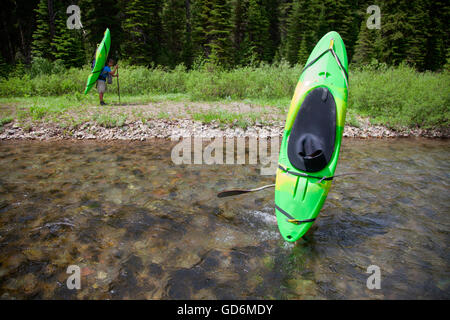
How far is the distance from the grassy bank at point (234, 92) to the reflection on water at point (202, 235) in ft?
14.1

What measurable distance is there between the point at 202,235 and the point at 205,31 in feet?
82.7

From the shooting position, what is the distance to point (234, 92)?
1280 centimetres

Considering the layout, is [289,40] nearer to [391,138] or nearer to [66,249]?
[391,138]

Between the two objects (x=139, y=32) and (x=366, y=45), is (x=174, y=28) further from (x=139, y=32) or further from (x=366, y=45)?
(x=366, y=45)

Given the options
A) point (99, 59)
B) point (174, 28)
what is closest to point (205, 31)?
point (174, 28)

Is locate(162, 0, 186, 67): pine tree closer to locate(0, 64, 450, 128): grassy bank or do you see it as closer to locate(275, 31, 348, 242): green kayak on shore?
locate(0, 64, 450, 128): grassy bank

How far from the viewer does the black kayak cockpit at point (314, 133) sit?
366 cm

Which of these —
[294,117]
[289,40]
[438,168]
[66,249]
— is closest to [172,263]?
[66,249]

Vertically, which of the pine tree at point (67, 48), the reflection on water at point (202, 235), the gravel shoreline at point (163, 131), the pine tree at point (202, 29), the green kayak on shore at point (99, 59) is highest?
the pine tree at point (202, 29)

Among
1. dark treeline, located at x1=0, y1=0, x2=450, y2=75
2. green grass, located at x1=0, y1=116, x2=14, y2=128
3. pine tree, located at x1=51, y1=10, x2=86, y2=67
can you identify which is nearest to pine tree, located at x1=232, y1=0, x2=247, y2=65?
dark treeline, located at x1=0, y1=0, x2=450, y2=75

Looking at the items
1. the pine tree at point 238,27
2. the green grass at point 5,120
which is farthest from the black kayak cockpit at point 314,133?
the pine tree at point 238,27

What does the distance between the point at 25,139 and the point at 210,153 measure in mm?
6121

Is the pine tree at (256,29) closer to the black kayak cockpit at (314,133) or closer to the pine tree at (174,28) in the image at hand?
the pine tree at (174,28)
